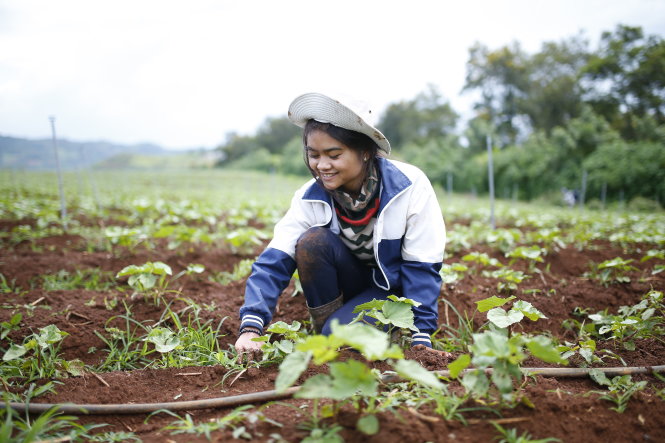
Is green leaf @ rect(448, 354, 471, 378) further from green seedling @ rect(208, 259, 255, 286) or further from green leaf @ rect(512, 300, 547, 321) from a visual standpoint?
green seedling @ rect(208, 259, 255, 286)

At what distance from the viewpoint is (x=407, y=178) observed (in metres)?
1.98

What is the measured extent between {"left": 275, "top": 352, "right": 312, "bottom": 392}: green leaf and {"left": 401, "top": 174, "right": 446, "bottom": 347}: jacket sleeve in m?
0.86

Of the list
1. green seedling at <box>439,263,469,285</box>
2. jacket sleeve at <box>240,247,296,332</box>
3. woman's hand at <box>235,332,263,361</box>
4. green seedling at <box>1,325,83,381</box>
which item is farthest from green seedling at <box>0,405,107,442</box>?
green seedling at <box>439,263,469,285</box>

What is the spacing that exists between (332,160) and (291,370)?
1050 mm

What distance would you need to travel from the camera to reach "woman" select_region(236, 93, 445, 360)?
1.80 m

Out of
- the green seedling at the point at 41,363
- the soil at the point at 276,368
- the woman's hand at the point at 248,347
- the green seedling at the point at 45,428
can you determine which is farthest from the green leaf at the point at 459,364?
the green seedling at the point at 41,363

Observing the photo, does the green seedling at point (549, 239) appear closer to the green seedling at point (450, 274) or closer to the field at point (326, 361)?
the field at point (326, 361)

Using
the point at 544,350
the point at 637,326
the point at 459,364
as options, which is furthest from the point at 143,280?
the point at 637,326

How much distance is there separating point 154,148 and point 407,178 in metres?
42.7

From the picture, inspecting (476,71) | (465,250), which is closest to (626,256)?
(465,250)

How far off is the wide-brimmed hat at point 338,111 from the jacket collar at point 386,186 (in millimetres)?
182

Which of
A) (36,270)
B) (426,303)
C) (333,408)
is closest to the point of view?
(333,408)

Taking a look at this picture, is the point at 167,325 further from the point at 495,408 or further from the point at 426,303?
the point at 495,408

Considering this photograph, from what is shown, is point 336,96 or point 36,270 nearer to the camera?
point 336,96
